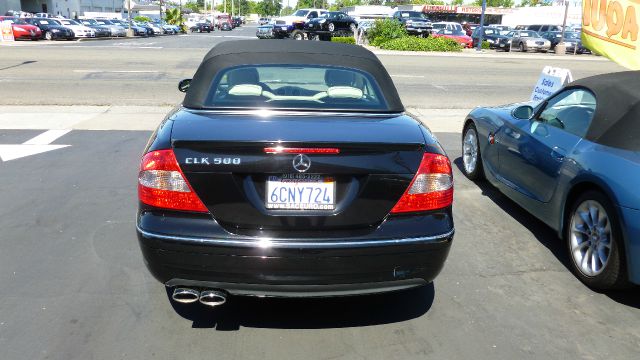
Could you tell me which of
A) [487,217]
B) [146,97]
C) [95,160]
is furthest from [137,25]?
[487,217]

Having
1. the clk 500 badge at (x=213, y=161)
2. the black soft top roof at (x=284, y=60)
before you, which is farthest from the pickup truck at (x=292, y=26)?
the clk 500 badge at (x=213, y=161)

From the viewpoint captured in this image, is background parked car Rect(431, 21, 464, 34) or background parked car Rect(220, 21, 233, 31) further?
background parked car Rect(220, 21, 233, 31)

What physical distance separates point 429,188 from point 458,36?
3622 centimetres

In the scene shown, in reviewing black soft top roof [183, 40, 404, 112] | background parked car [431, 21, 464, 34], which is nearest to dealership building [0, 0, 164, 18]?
background parked car [431, 21, 464, 34]

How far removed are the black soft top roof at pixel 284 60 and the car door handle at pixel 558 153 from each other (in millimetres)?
1405

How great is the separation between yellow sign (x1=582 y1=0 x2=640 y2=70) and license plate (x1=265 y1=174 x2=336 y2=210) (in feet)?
15.2

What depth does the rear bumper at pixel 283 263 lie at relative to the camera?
288cm

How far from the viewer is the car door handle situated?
14.4 feet

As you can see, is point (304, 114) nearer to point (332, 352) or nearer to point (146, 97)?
point (332, 352)

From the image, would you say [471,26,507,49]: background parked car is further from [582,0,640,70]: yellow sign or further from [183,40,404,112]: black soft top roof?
[183,40,404,112]: black soft top roof

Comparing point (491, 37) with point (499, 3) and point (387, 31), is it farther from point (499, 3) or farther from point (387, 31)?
point (499, 3)

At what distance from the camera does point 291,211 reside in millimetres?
2920

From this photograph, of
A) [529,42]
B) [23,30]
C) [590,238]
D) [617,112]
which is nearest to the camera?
[590,238]

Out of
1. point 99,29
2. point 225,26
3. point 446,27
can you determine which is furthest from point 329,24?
point 225,26
